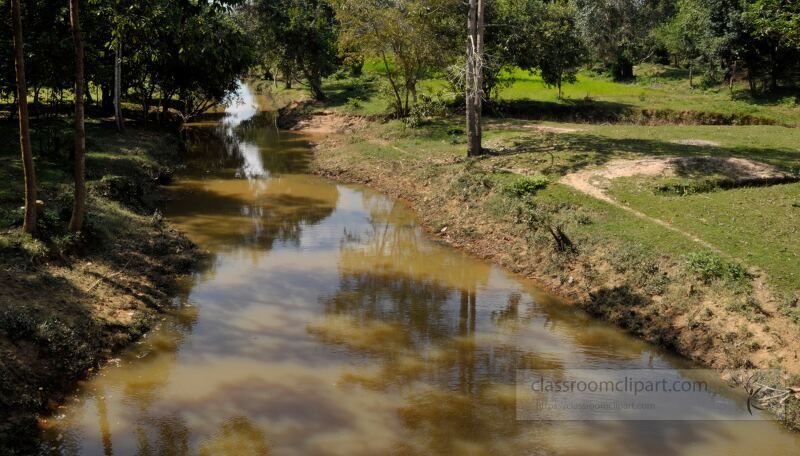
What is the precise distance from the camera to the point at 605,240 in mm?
15109

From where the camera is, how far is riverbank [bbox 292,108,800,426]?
11.5 metres

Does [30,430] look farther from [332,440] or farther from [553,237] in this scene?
[553,237]

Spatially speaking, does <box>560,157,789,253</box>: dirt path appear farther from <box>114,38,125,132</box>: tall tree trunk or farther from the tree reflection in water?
<box>114,38,125,132</box>: tall tree trunk

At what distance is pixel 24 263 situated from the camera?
1196 cm

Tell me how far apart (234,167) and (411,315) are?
18.4 m

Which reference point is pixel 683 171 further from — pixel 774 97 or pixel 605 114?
pixel 774 97

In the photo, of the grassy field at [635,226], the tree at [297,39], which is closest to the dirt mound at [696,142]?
the grassy field at [635,226]

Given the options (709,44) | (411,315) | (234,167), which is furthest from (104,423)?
(709,44)

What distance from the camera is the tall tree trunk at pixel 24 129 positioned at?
11180 mm

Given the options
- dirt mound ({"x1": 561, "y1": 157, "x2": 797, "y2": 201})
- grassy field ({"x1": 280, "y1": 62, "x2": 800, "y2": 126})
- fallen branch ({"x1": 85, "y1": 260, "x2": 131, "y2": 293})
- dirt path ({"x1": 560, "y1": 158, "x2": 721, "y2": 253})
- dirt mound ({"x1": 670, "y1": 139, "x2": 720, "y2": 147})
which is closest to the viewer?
fallen branch ({"x1": 85, "y1": 260, "x2": 131, "y2": 293})

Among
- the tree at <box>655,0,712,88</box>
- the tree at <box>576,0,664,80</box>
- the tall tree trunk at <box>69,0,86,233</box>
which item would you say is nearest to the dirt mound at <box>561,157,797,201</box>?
the tall tree trunk at <box>69,0,86,233</box>

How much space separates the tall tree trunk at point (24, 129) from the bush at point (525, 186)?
13.1 metres

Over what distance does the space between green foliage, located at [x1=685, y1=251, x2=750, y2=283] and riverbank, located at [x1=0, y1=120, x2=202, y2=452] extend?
38.4 feet

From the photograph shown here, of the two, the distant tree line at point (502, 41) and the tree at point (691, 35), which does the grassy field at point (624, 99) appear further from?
the tree at point (691, 35)
